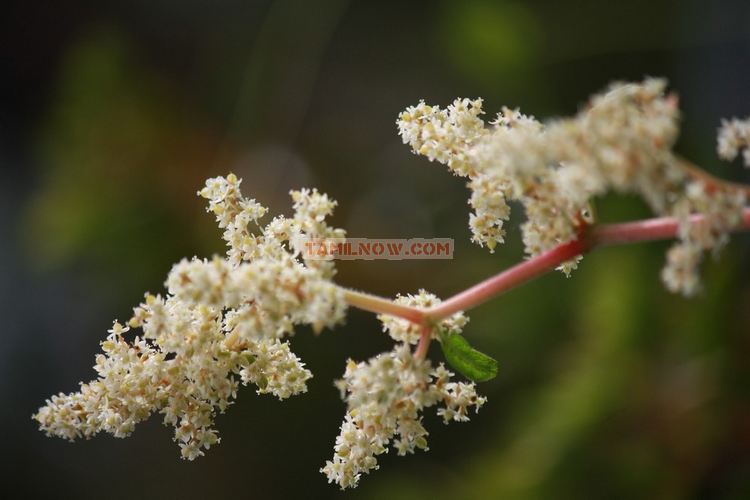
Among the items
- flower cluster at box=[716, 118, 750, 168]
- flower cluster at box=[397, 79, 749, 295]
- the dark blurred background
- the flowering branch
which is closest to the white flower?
the flowering branch

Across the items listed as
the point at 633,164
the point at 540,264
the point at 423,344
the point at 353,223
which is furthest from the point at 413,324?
the point at 353,223

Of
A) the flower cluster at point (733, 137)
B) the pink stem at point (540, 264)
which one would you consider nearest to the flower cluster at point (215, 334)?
the pink stem at point (540, 264)

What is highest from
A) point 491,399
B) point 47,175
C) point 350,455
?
point 47,175

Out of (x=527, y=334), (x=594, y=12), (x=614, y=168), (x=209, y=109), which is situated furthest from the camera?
(x=209, y=109)

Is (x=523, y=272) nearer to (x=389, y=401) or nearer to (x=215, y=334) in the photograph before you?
(x=389, y=401)

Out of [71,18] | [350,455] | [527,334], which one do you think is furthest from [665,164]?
[71,18]

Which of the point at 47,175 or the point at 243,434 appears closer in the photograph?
the point at 243,434

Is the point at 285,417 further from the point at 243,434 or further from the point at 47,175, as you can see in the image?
the point at 47,175

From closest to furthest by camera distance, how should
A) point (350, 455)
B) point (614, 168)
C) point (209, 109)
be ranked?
point (614, 168) < point (350, 455) < point (209, 109)
